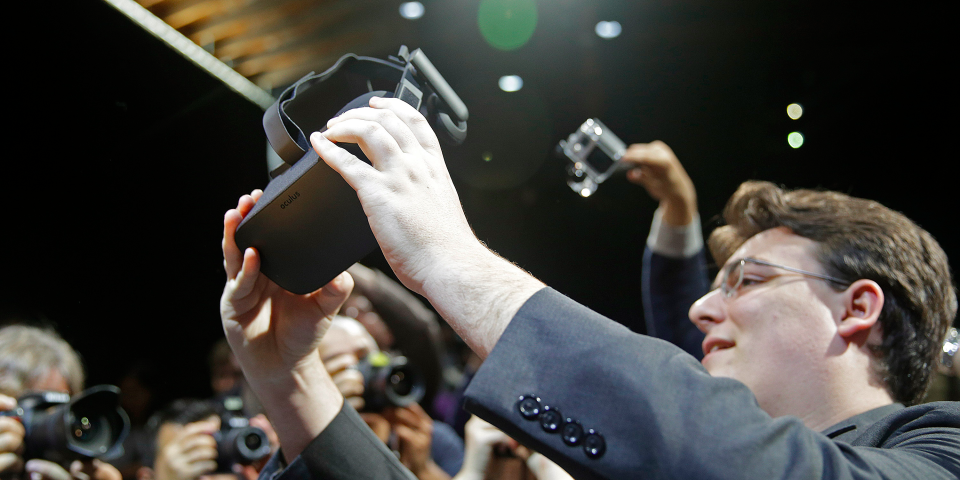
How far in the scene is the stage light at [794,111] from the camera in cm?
227

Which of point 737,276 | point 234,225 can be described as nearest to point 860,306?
point 737,276

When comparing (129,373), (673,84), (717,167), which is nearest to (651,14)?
(673,84)

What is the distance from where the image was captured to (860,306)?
1.07 m

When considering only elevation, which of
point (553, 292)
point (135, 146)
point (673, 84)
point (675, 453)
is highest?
point (673, 84)

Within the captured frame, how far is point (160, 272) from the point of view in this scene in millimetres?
1109

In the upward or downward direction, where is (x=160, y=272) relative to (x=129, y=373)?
upward

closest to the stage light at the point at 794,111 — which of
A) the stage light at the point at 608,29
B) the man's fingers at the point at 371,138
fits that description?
the stage light at the point at 608,29

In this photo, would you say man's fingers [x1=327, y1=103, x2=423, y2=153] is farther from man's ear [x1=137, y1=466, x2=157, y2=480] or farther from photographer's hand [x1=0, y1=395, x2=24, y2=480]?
man's ear [x1=137, y1=466, x2=157, y2=480]

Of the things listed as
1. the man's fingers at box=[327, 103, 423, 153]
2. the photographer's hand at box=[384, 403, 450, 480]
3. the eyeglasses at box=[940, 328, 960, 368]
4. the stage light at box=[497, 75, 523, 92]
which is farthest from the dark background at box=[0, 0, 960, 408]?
the eyeglasses at box=[940, 328, 960, 368]

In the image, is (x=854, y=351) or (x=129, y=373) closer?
(x=854, y=351)

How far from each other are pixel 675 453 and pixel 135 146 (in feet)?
3.39

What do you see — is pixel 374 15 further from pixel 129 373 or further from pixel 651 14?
pixel 651 14

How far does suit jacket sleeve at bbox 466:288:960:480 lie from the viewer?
1.62 ft

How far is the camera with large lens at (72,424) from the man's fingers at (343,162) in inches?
32.6
